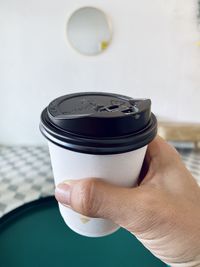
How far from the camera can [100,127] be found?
35 cm

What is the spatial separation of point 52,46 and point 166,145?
4.95ft

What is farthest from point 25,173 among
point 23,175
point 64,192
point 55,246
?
point 64,192

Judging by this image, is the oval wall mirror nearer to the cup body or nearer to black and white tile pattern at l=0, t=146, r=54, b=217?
black and white tile pattern at l=0, t=146, r=54, b=217

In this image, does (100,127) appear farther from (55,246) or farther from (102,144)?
(55,246)

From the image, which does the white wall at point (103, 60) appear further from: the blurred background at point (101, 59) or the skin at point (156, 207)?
the skin at point (156, 207)

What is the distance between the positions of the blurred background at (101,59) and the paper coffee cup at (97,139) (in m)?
1.20

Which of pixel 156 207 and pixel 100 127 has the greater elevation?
pixel 100 127

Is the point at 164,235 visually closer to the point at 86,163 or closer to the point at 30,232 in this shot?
the point at 86,163

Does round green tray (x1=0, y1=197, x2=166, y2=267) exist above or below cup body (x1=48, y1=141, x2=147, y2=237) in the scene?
below

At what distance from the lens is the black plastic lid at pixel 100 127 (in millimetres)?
346

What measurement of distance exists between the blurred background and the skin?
120 centimetres

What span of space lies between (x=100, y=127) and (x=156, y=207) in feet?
0.59

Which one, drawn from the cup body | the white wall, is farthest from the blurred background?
the cup body

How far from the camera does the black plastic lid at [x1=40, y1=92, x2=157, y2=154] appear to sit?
35 cm
